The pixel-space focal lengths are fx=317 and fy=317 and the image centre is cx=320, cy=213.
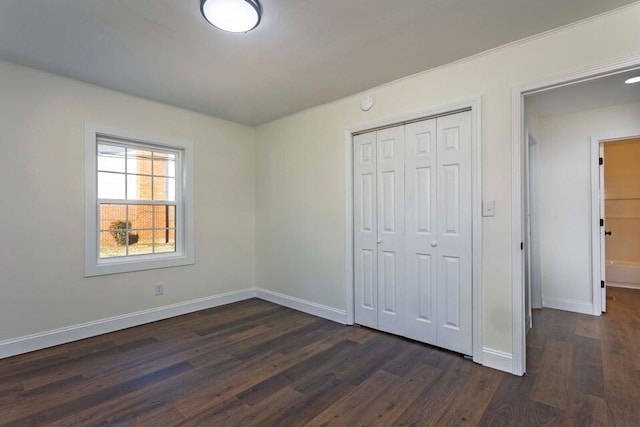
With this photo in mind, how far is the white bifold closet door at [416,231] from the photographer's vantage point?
2654mm

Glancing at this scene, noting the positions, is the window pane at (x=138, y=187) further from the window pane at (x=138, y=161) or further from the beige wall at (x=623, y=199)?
the beige wall at (x=623, y=199)

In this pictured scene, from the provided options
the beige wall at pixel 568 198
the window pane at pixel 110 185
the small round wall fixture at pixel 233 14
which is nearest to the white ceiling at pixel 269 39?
the small round wall fixture at pixel 233 14

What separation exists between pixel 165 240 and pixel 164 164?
0.91 metres

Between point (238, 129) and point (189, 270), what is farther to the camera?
point (238, 129)

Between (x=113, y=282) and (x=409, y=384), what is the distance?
298 centimetres

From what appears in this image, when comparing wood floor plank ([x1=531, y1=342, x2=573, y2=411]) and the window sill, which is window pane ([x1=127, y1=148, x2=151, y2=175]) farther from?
wood floor plank ([x1=531, y1=342, x2=573, y2=411])

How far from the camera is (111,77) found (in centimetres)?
293

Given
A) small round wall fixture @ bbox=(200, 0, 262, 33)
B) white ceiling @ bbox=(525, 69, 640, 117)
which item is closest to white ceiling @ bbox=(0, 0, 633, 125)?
small round wall fixture @ bbox=(200, 0, 262, 33)

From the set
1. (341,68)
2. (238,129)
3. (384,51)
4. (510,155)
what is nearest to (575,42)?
(510,155)

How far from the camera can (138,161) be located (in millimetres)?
3574

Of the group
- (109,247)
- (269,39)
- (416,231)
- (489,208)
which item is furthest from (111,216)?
(489,208)

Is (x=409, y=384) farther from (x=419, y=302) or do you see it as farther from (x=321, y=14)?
(x=321, y=14)

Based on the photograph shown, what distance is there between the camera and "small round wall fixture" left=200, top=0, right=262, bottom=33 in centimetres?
184

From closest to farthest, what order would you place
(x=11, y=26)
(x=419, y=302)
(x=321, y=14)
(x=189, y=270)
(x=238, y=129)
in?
(x=321, y=14) → (x=11, y=26) → (x=419, y=302) → (x=189, y=270) → (x=238, y=129)
